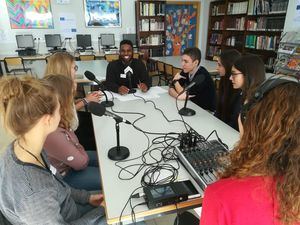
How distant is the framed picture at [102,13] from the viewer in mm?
6207

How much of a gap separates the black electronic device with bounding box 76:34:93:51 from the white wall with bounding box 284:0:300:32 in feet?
15.6

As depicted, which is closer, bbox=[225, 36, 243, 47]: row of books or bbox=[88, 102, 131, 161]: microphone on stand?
bbox=[88, 102, 131, 161]: microphone on stand

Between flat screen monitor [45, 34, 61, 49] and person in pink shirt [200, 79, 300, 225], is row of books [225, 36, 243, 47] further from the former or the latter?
person in pink shirt [200, 79, 300, 225]

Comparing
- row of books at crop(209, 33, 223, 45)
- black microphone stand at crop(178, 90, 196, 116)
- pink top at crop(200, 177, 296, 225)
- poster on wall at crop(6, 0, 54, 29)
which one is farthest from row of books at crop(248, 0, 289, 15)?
poster on wall at crop(6, 0, 54, 29)

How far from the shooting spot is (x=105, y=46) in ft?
21.6

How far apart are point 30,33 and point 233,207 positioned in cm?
690

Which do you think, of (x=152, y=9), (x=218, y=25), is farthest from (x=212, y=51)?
(x=152, y=9)

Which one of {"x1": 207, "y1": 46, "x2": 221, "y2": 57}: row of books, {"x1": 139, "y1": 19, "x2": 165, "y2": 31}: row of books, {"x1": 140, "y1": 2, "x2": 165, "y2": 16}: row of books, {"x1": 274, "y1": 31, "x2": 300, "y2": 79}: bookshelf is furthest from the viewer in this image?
{"x1": 207, "y1": 46, "x2": 221, "y2": 57}: row of books

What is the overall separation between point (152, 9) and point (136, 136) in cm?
582

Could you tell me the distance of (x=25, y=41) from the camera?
19.3 feet

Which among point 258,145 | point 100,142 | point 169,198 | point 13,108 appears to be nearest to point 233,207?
point 258,145

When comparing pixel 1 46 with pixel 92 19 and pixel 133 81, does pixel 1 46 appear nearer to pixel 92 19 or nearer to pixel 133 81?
pixel 92 19

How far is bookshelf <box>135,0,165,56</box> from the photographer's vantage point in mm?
6383

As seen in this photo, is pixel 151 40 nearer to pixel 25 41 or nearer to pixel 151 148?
pixel 25 41
